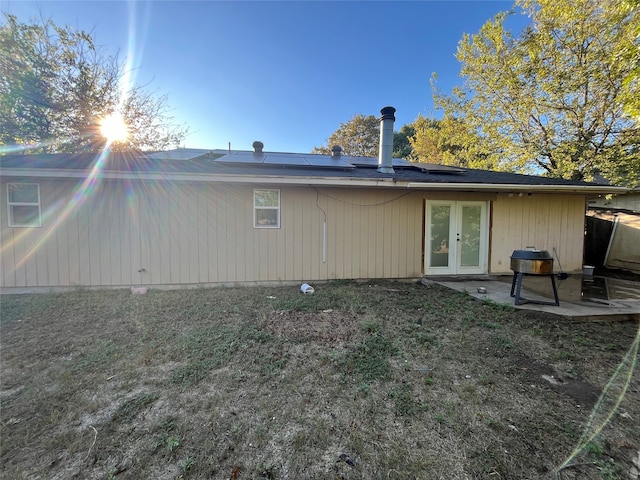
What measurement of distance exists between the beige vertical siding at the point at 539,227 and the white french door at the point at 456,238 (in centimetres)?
32

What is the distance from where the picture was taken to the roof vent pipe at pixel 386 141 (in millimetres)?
6617

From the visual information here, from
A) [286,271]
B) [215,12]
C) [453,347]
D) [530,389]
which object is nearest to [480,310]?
[453,347]

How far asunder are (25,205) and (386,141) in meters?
7.94

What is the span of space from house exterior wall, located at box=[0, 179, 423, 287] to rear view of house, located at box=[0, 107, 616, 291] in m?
0.02

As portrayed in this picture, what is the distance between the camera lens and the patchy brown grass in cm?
165

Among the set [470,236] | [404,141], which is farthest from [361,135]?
[470,236]

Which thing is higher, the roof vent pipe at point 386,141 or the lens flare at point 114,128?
the lens flare at point 114,128

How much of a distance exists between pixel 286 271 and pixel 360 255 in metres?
1.77

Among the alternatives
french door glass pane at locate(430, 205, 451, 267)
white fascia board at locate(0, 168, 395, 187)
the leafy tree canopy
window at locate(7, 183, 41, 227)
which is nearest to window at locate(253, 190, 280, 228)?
white fascia board at locate(0, 168, 395, 187)

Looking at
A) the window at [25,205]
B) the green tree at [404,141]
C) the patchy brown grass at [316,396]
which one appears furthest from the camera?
the green tree at [404,141]

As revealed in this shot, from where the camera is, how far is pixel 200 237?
5664 mm

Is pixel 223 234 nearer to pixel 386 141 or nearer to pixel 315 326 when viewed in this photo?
pixel 315 326

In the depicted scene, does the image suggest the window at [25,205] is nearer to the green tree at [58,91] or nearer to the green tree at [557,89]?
the green tree at [58,91]

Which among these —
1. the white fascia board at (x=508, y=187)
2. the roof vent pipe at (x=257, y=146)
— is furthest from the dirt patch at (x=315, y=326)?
the roof vent pipe at (x=257, y=146)
